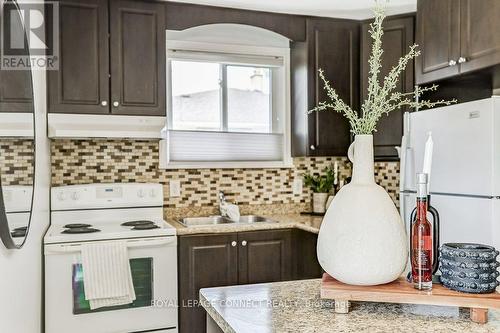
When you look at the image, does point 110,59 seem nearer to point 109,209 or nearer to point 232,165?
point 109,209

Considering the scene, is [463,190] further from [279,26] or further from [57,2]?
[57,2]

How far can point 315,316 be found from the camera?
3.68 feet

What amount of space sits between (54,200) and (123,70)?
0.96 metres

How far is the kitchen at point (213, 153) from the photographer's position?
56.9 inches

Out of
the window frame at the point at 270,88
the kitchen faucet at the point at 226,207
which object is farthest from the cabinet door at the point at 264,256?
the window frame at the point at 270,88

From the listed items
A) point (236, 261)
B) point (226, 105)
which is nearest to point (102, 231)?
point (236, 261)

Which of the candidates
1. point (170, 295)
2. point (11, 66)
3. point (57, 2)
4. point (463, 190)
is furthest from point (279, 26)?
point (11, 66)

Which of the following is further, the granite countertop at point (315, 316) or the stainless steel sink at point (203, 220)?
the stainless steel sink at point (203, 220)

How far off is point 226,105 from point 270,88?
417 millimetres

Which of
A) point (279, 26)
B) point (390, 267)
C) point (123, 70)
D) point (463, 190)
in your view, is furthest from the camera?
point (279, 26)

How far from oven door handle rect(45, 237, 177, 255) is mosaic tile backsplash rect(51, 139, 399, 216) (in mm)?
643

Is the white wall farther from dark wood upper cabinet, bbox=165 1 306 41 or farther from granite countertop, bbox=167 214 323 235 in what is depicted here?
dark wood upper cabinet, bbox=165 1 306 41

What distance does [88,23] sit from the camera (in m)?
2.79

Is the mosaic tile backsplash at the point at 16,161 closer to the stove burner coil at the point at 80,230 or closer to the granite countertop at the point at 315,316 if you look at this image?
the granite countertop at the point at 315,316
